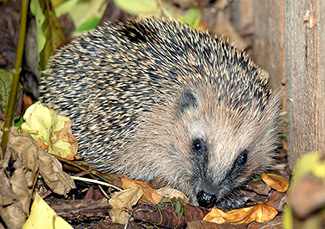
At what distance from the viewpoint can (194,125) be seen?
4293 mm

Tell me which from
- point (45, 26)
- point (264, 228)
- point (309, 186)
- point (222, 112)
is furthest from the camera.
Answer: point (45, 26)

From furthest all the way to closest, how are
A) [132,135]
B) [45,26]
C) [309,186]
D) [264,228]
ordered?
[45,26], [132,135], [264,228], [309,186]

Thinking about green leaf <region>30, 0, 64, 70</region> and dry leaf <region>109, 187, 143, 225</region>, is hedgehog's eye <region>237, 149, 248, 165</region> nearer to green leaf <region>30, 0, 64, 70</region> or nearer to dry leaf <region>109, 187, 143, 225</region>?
dry leaf <region>109, 187, 143, 225</region>

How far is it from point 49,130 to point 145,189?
1.07 m

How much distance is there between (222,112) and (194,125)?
0.30 metres

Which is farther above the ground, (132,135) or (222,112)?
(222,112)

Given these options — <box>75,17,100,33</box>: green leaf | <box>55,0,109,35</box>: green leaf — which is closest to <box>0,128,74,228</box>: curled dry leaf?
<box>75,17,100,33</box>: green leaf

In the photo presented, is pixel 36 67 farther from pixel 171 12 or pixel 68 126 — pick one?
pixel 171 12

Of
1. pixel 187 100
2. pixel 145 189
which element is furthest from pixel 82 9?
pixel 145 189

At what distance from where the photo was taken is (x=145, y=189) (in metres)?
4.36

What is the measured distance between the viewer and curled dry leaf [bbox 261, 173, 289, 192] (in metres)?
4.65

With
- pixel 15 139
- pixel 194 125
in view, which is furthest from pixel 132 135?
pixel 15 139

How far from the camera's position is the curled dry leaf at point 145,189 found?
4204mm

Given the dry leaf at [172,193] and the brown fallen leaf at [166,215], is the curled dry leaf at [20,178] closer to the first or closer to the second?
the brown fallen leaf at [166,215]
